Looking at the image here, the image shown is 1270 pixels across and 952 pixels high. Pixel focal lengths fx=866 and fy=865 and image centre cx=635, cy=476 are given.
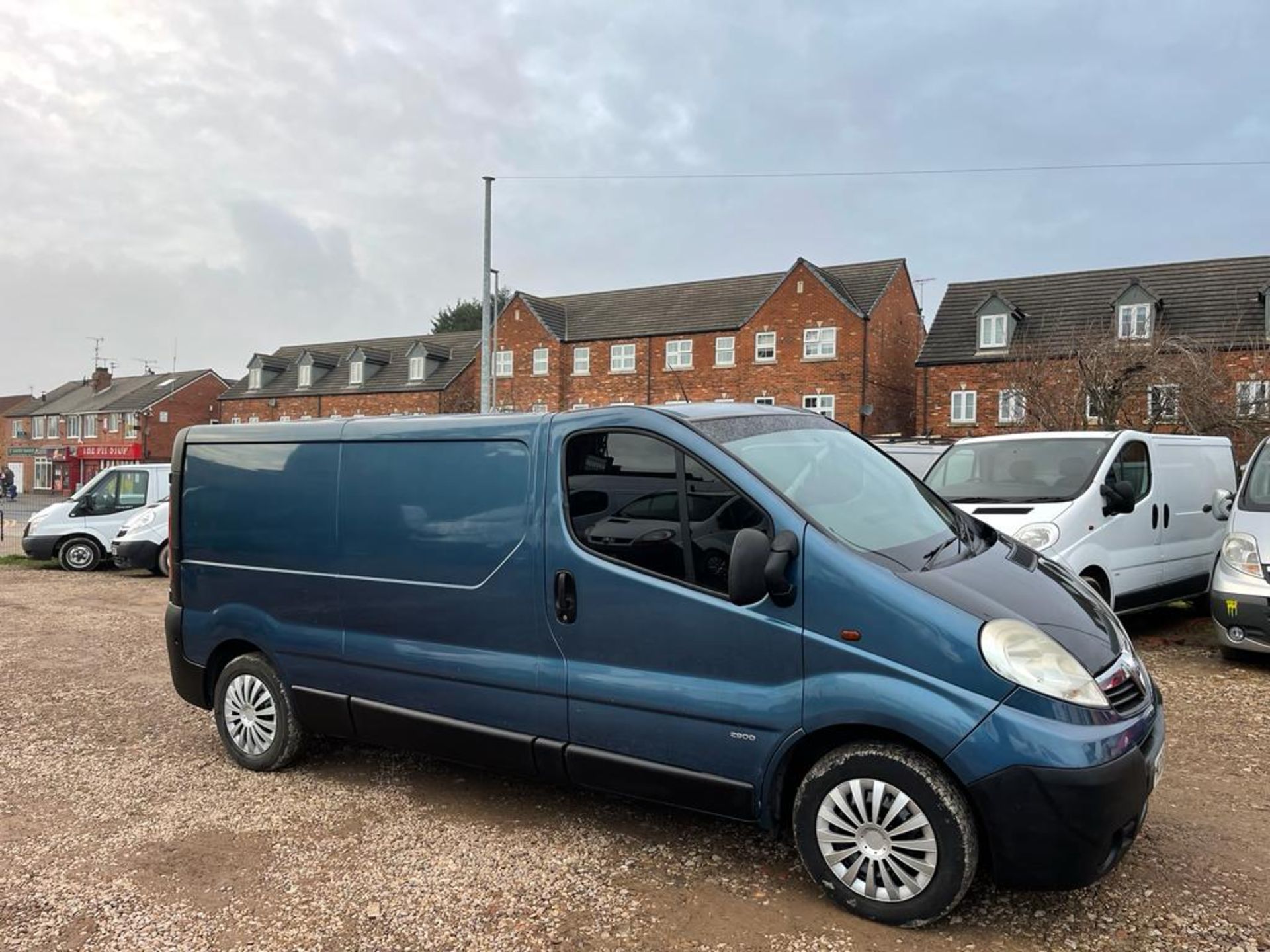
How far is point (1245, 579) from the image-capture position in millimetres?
6648

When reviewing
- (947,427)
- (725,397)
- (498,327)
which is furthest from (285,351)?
(947,427)

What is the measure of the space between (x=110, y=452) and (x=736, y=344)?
46.7m

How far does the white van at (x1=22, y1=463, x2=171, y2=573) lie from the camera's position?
15.5 metres

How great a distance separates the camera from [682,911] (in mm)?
3289

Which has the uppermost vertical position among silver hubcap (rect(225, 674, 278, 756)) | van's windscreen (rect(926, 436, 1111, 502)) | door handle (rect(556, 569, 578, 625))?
van's windscreen (rect(926, 436, 1111, 502))

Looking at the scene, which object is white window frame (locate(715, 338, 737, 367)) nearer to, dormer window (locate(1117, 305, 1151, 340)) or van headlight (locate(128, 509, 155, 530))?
dormer window (locate(1117, 305, 1151, 340))

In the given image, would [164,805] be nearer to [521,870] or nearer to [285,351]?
[521,870]

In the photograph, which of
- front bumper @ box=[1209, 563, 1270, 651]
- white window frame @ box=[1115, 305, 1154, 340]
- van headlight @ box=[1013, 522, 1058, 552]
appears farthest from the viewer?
white window frame @ box=[1115, 305, 1154, 340]

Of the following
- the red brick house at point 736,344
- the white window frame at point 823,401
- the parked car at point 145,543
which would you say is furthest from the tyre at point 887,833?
the white window frame at point 823,401

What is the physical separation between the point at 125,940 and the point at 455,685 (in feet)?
5.02

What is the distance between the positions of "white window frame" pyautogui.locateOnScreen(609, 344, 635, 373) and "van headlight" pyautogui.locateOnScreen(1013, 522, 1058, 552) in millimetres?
34168

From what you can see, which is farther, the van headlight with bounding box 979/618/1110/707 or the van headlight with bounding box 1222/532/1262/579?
the van headlight with bounding box 1222/532/1262/579

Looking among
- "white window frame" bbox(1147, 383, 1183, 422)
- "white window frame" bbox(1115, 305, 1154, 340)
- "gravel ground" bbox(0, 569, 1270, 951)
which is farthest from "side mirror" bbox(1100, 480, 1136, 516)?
"white window frame" bbox(1115, 305, 1154, 340)

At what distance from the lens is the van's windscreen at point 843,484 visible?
11.4 ft
